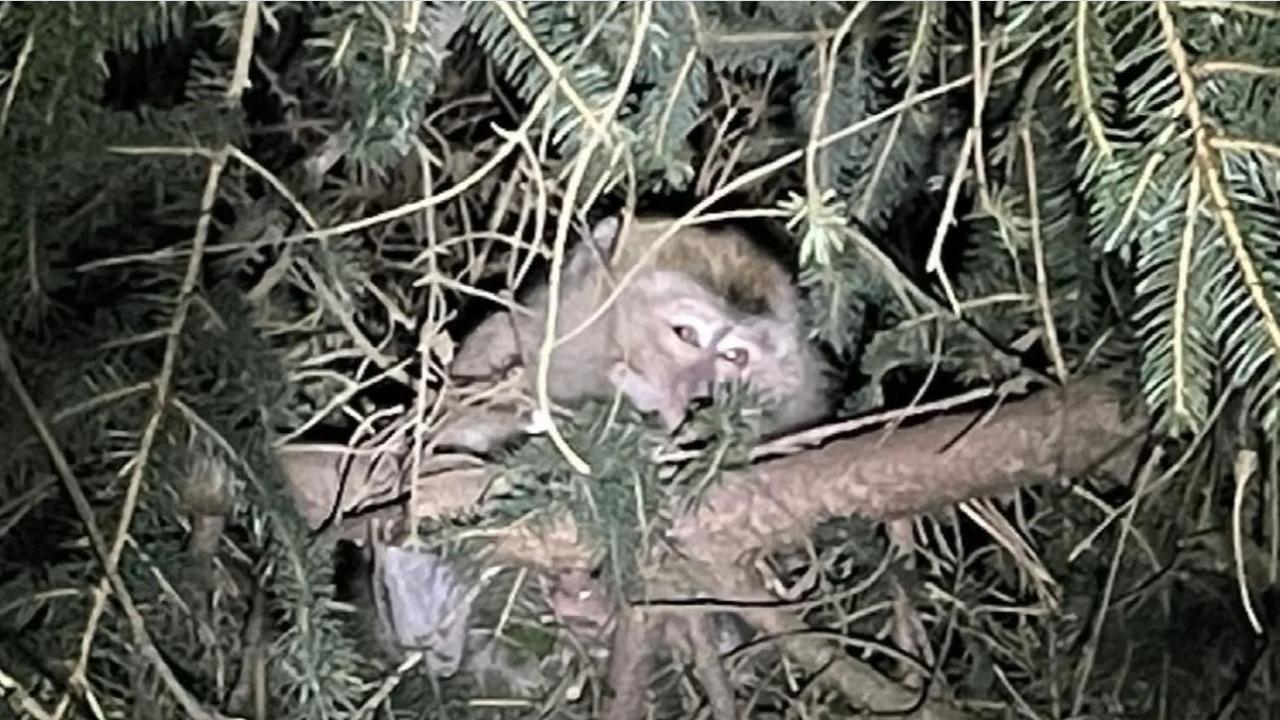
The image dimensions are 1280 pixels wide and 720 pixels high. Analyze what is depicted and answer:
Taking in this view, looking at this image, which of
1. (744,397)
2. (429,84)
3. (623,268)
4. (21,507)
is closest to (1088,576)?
(744,397)

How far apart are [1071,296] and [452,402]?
37 cm

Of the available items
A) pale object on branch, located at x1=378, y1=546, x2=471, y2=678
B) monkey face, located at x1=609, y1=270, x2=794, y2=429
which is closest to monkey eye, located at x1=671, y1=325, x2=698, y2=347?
monkey face, located at x1=609, y1=270, x2=794, y2=429

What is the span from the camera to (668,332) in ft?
4.26

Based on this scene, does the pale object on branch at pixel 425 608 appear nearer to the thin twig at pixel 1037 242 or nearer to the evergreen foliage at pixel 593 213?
the evergreen foliage at pixel 593 213

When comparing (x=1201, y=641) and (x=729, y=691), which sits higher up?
(x=1201, y=641)

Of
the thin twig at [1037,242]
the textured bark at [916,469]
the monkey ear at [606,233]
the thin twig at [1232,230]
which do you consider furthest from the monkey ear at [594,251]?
the thin twig at [1232,230]

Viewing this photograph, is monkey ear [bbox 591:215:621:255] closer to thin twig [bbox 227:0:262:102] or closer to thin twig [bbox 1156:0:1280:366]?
thin twig [bbox 227:0:262:102]

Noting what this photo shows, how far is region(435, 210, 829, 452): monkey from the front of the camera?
1.21 m

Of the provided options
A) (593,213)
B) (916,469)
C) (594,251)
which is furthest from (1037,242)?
(593,213)

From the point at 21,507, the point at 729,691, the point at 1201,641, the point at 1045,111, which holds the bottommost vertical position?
the point at 729,691

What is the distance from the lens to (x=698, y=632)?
115cm

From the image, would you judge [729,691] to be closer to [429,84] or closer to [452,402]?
[452,402]

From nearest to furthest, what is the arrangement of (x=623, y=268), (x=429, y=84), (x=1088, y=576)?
1. (x=429, y=84)
2. (x=1088, y=576)
3. (x=623, y=268)

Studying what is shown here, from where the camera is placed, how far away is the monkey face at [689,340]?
1.27 m
